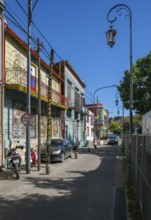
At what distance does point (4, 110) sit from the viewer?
738 inches

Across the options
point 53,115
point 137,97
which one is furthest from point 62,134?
point 137,97

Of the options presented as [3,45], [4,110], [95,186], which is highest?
[3,45]

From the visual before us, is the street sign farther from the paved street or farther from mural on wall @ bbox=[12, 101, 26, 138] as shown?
mural on wall @ bbox=[12, 101, 26, 138]

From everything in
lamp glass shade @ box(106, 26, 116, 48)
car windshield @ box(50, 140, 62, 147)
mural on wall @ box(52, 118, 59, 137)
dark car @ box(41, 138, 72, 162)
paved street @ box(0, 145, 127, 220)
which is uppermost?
lamp glass shade @ box(106, 26, 116, 48)

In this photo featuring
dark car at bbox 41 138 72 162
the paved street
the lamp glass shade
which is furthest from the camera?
dark car at bbox 41 138 72 162

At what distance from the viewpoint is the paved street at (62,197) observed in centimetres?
862

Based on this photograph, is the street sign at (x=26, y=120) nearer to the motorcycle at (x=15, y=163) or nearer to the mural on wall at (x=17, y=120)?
the motorcycle at (x=15, y=163)

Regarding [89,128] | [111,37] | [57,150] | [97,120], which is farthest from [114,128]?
[111,37]

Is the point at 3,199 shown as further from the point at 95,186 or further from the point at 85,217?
the point at 95,186

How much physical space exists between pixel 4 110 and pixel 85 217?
11.3 m

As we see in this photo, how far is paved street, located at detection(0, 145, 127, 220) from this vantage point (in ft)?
28.3

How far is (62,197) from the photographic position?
426 inches

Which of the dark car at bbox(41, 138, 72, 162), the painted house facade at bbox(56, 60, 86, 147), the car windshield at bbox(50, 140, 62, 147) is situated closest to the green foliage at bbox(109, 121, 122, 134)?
the painted house facade at bbox(56, 60, 86, 147)

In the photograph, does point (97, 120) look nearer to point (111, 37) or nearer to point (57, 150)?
point (57, 150)
